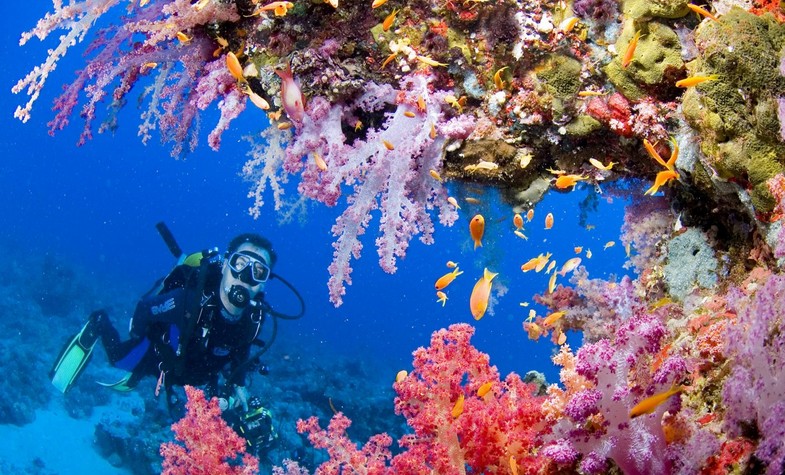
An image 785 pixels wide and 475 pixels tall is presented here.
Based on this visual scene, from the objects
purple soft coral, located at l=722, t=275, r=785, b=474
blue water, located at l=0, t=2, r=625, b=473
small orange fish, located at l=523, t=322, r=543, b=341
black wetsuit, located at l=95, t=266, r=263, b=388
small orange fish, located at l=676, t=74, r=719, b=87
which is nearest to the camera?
purple soft coral, located at l=722, t=275, r=785, b=474

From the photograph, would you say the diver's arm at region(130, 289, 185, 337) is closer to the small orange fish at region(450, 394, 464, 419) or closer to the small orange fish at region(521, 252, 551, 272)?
the small orange fish at region(521, 252, 551, 272)

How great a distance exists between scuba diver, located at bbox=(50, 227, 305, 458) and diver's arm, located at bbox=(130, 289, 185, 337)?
15 millimetres

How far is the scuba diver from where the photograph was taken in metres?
7.61

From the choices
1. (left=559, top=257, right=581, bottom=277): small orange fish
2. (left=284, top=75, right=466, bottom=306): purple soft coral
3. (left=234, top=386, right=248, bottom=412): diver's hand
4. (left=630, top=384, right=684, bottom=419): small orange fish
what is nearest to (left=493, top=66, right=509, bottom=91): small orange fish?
(left=284, top=75, right=466, bottom=306): purple soft coral

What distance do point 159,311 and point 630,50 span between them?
24.7 feet

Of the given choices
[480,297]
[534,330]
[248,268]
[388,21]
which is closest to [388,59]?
[388,21]

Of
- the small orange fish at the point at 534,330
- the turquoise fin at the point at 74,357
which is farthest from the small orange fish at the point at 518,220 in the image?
the turquoise fin at the point at 74,357

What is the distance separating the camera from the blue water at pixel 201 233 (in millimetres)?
47031

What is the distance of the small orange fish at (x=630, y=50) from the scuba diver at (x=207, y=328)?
20.6ft

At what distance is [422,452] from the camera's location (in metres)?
2.69

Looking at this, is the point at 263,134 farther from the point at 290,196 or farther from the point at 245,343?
the point at 245,343

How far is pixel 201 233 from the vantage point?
93062 millimetres

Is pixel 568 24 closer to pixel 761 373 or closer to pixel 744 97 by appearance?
pixel 744 97

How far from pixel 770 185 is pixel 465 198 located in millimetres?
2074
